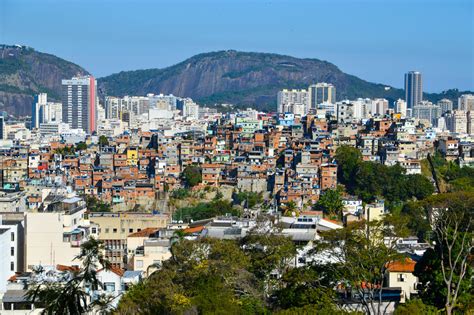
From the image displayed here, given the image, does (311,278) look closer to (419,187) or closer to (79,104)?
(419,187)

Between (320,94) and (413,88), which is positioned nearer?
(320,94)

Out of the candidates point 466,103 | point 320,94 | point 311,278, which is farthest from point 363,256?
point 320,94

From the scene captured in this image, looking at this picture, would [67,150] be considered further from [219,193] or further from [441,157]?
[441,157]

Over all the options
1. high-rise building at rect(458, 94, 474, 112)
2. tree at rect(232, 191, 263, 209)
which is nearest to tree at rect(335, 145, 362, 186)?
tree at rect(232, 191, 263, 209)

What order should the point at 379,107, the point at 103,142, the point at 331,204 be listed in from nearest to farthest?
1. the point at 331,204
2. the point at 103,142
3. the point at 379,107

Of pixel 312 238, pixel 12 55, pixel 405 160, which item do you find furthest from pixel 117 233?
pixel 12 55

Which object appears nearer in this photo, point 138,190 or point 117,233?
point 117,233

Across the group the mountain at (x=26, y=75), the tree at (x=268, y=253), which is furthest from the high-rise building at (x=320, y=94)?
the tree at (x=268, y=253)
